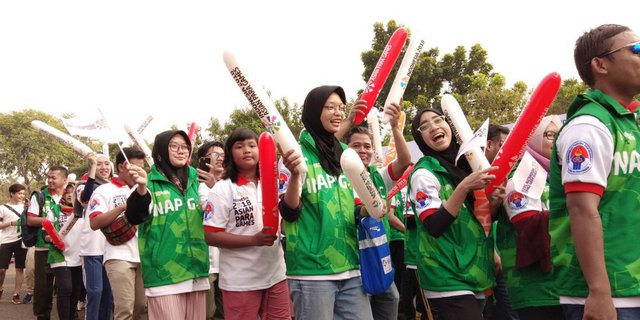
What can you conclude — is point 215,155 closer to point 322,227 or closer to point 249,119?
point 322,227

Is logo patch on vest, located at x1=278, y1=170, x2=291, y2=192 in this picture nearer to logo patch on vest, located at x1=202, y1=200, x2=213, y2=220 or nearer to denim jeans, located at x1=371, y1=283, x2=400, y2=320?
logo patch on vest, located at x1=202, y1=200, x2=213, y2=220

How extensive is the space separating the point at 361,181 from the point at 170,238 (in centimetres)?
181

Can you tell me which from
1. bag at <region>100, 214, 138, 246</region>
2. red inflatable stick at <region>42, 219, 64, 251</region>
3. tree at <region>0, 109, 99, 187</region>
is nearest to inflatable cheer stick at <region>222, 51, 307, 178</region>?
bag at <region>100, 214, 138, 246</region>

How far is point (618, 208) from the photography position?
6.93ft

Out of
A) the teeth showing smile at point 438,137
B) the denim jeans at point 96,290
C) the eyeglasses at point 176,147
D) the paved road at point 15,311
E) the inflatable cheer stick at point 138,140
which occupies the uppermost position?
the inflatable cheer stick at point 138,140

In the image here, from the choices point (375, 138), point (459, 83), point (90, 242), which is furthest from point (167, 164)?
point (459, 83)

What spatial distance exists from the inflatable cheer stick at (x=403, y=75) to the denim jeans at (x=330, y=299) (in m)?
1.27

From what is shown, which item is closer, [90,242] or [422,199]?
[422,199]

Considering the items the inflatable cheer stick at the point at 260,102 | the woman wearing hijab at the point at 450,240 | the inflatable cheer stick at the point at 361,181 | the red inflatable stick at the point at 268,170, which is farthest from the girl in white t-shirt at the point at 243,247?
the woman wearing hijab at the point at 450,240

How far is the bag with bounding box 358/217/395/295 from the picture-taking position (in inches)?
127

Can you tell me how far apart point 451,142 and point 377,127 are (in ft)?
4.74

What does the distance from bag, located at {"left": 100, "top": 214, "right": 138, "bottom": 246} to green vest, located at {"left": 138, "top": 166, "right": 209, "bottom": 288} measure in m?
1.09

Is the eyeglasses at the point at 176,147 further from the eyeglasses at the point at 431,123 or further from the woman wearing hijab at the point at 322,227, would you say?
the eyeglasses at the point at 431,123

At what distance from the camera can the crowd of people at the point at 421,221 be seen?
2117 millimetres
